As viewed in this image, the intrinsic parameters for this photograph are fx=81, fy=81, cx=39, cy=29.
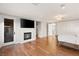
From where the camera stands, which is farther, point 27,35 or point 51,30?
point 51,30

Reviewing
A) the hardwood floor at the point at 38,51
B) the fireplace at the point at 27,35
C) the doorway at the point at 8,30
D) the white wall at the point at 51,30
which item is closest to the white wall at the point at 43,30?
the white wall at the point at 51,30

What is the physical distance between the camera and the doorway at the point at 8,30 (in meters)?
5.35

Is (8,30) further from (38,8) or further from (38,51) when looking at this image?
(38,8)

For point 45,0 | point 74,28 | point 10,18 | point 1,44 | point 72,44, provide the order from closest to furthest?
point 45,0 → point 72,44 → point 1,44 → point 10,18 → point 74,28

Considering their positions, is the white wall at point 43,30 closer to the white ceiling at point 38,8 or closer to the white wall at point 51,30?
the white wall at point 51,30

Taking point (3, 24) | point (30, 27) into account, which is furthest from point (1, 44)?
point (30, 27)

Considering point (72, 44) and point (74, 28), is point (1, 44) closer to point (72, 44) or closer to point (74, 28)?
point (72, 44)

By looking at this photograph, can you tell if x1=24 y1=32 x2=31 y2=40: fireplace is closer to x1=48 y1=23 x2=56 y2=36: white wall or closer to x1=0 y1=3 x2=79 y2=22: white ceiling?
x1=0 y1=3 x2=79 y2=22: white ceiling

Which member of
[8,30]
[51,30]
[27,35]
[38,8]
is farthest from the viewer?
[51,30]

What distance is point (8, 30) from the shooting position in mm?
5547

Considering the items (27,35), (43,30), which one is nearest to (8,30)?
(27,35)

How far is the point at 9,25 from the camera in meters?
5.61

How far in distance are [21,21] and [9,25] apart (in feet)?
3.37

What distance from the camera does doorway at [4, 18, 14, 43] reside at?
5353 mm
